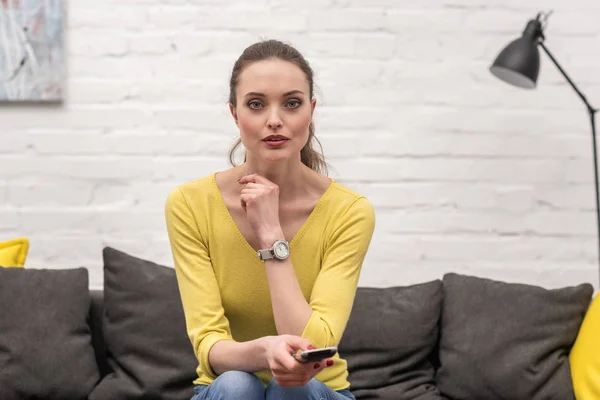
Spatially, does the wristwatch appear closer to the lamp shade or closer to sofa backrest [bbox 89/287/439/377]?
sofa backrest [bbox 89/287/439/377]

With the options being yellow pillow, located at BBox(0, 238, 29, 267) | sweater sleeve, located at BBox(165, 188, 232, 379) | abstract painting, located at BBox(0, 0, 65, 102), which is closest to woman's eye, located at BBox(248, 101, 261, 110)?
sweater sleeve, located at BBox(165, 188, 232, 379)

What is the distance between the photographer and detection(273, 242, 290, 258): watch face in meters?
1.74

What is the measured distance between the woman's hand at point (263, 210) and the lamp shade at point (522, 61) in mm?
1031

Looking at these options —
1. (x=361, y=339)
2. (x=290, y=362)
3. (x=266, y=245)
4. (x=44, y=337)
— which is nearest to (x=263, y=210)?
(x=266, y=245)

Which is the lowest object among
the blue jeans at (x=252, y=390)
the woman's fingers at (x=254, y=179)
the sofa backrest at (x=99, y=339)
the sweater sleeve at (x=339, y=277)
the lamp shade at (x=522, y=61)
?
the sofa backrest at (x=99, y=339)

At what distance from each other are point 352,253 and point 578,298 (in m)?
0.90

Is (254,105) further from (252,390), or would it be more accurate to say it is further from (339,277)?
(252,390)

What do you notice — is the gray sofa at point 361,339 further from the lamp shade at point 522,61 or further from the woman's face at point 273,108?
the woman's face at point 273,108

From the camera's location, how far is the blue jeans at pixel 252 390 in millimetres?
1634

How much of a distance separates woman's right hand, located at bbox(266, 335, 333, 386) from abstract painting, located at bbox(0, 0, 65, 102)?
59.1 inches

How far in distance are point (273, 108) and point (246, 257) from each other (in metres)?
0.34

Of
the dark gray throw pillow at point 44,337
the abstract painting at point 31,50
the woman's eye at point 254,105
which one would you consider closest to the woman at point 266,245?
the woman's eye at point 254,105

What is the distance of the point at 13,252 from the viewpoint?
8.18 ft

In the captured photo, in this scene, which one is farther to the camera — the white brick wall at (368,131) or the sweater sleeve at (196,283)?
the white brick wall at (368,131)
